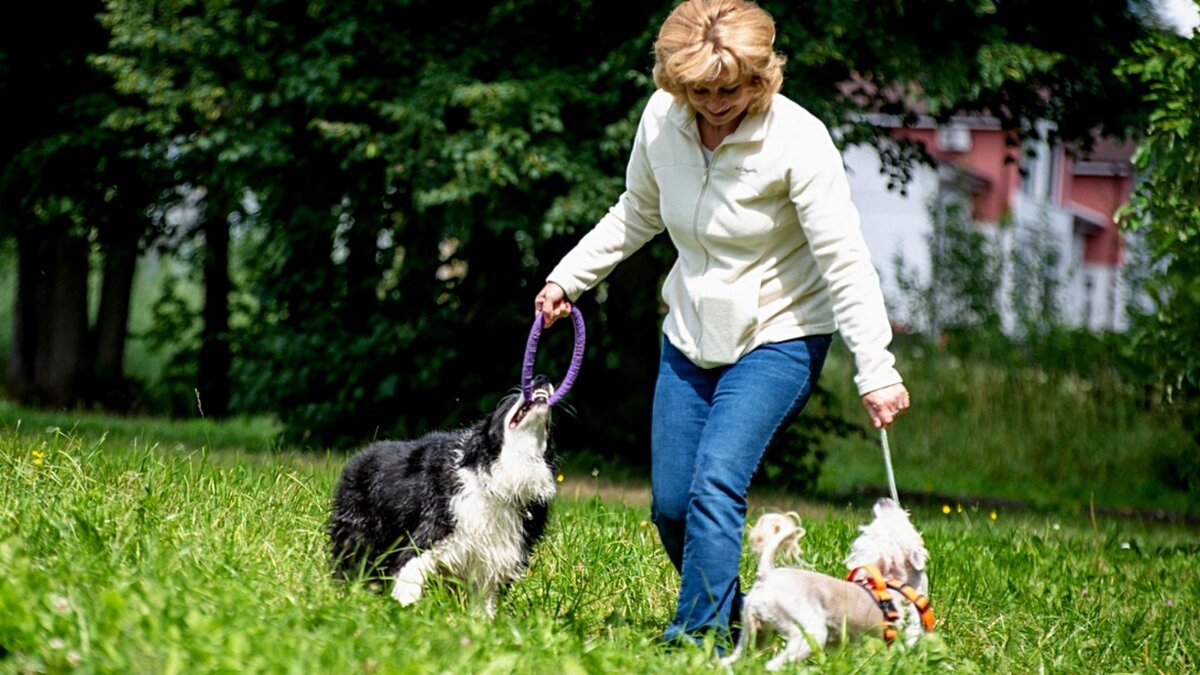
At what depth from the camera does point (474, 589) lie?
5102 mm

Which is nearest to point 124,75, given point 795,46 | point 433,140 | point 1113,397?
point 433,140

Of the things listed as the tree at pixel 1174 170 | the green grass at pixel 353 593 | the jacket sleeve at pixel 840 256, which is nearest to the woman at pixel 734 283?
the jacket sleeve at pixel 840 256

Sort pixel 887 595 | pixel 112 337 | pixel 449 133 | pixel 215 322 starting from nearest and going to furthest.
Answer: pixel 887 595 → pixel 449 133 → pixel 215 322 → pixel 112 337

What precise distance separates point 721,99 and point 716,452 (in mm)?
1069

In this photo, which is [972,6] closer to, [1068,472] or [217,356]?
[1068,472]

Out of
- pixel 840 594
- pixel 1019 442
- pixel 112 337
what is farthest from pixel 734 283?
pixel 112 337

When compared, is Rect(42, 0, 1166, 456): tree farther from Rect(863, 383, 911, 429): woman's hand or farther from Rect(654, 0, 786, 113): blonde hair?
Rect(863, 383, 911, 429): woman's hand

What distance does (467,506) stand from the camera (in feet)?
16.4

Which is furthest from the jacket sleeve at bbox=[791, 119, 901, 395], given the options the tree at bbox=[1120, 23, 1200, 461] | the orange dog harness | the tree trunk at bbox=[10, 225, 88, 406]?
the tree trunk at bbox=[10, 225, 88, 406]

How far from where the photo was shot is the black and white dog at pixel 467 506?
4.95m

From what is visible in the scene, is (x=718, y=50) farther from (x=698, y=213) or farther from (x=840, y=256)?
(x=840, y=256)

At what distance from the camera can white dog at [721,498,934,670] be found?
4.37 metres

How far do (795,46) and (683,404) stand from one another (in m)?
6.01

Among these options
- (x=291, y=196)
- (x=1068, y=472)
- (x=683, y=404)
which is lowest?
(x=1068, y=472)
